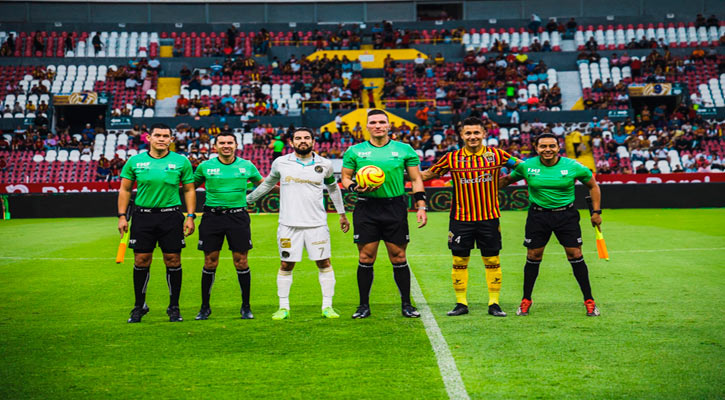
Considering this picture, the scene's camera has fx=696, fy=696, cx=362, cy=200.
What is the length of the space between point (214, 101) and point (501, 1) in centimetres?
2235

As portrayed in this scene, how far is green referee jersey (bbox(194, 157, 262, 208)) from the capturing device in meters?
7.62

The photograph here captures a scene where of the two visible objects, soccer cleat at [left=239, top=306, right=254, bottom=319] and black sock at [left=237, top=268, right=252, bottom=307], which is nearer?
soccer cleat at [left=239, top=306, right=254, bottom=319]

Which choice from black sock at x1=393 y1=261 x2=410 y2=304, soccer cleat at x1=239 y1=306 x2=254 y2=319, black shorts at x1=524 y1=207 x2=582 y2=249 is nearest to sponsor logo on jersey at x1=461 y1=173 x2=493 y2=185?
black shorts at x1=524 y1=207 x2=582 y2=249

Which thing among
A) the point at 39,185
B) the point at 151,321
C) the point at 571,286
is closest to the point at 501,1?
the point at 39,185

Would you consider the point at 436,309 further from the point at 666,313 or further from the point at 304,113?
the point at 304,113

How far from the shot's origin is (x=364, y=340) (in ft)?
21.0

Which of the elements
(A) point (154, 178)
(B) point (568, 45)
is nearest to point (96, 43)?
(B) point (568, 45)

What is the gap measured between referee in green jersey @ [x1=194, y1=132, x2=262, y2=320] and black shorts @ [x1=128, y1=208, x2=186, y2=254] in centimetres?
28

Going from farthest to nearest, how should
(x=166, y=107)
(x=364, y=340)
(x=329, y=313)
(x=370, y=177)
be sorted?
(x=166, y=107) → (x=329, y=313) → (x=370, y=177) → (x=364, y=340)

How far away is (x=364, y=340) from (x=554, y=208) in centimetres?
268

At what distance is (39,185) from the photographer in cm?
2984

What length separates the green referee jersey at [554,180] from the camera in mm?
7535

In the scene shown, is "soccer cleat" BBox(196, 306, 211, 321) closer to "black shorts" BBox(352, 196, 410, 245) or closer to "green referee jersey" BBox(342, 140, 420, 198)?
"black shorts" BBox(352, 196, 410, 245)

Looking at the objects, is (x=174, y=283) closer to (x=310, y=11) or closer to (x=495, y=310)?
(x=495, y=310)
